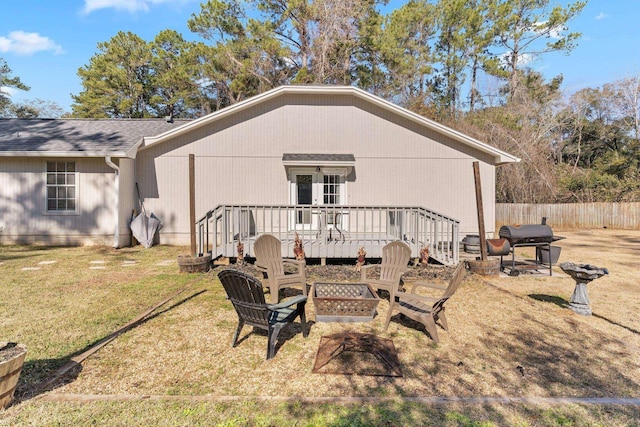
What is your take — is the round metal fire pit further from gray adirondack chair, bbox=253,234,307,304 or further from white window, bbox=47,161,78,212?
white window, bbox=47,161,78,212

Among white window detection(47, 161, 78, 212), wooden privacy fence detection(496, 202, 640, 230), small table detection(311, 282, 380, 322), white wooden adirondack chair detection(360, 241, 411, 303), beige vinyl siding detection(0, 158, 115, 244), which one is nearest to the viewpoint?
small table detection(311, 282, 380, 322)

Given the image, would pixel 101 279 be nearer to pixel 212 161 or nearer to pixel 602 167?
pixel 212 161

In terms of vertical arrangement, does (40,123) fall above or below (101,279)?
above

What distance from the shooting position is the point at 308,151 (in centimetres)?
1080

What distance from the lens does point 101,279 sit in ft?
21.7

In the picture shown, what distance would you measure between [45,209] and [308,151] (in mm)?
8002

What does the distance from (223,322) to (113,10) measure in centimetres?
2163

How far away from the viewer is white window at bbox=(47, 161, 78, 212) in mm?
10180

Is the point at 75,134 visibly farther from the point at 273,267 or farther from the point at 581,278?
the point at 581,278

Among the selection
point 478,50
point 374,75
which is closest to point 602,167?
point 478,50

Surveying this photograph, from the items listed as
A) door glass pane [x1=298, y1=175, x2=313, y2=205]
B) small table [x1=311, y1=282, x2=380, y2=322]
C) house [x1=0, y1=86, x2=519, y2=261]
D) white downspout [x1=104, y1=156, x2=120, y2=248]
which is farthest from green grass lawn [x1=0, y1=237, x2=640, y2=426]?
door glass pane [x1=298, y1=175, x2=313, y2=205]

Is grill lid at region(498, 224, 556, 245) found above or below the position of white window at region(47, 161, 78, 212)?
below

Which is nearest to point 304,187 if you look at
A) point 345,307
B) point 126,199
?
point 126,199

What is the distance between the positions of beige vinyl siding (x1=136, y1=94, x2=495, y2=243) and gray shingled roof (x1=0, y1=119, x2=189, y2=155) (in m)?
1.18
